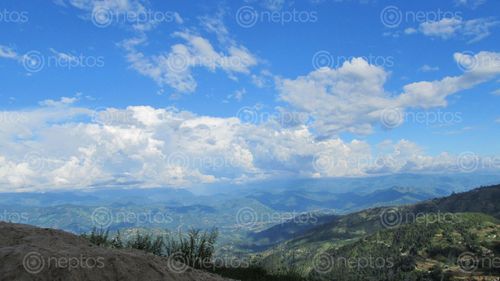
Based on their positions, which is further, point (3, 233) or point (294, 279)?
point (294, 279)

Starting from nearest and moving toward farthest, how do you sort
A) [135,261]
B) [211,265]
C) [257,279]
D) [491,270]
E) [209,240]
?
[135,261] → [257,279] → [211,265] → [209,240] → [491,270]

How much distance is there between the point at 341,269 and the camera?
1856 centimetres

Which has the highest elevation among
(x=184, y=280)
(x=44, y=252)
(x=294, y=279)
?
(x=44, y=252)

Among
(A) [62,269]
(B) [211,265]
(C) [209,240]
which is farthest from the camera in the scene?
(C) [209,240]

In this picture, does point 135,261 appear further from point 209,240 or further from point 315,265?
point 315,265

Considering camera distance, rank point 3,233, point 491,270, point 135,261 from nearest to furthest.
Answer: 1. point 135,261
2. point 3,233
3. point 491,270

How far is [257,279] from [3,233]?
8.51 meters

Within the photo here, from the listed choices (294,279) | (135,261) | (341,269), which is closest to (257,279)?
(294,279)

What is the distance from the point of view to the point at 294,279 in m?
16.8

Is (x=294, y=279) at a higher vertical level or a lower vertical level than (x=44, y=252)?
lower

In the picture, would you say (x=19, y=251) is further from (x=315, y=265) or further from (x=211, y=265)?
(x=315, y=265)

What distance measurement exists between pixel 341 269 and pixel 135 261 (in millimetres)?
11006

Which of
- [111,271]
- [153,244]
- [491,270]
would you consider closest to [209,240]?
[153,244]

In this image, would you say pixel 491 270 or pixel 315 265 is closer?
pixel 315 265
